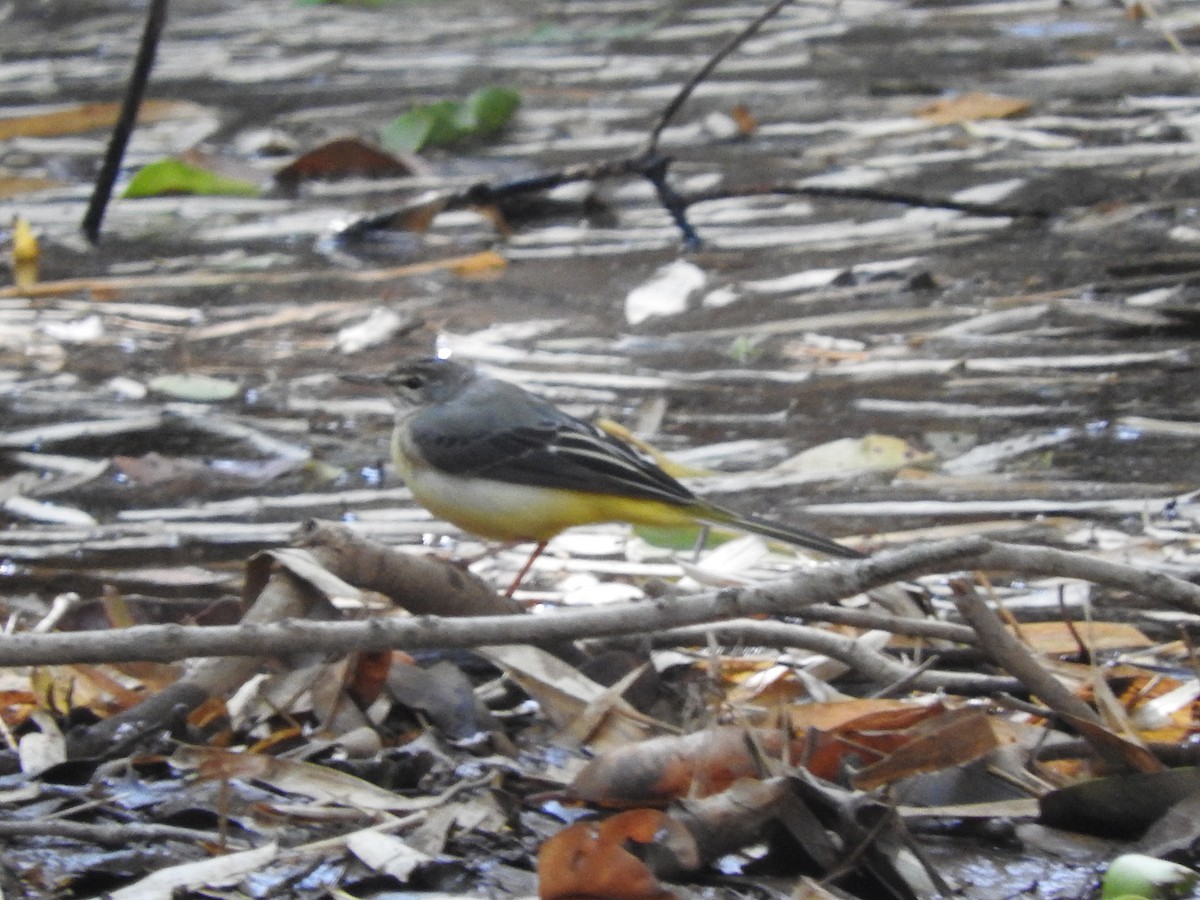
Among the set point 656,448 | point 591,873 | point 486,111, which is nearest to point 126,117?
point 486,111

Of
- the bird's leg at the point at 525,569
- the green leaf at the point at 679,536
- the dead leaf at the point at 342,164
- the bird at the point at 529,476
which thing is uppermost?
the bird at the point at 529,476

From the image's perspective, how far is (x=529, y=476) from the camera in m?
5.43

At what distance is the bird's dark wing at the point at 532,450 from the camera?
520cm

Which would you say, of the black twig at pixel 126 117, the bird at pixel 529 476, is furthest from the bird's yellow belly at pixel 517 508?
the black twig at pixel 126 117

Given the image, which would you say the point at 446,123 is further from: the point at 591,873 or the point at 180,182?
the point at 591,873

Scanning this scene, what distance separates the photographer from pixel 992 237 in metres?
8.07

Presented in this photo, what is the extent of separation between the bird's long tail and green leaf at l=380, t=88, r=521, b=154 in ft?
17.2

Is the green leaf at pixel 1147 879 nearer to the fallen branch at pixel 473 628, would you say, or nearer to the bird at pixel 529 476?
the fallen branch at pixel 473 628

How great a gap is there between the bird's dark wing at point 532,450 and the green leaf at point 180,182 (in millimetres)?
4074

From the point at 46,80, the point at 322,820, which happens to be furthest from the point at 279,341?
the point at 46,80

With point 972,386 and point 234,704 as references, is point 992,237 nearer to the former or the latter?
point 972,386

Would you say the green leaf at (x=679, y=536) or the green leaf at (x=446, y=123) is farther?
the green leaf at (x=446, y=123)

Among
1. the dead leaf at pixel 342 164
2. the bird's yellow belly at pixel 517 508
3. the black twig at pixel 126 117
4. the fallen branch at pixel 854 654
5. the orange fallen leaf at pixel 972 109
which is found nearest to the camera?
the fallen branch at pixel 854 654

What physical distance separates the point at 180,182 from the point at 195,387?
299cm
